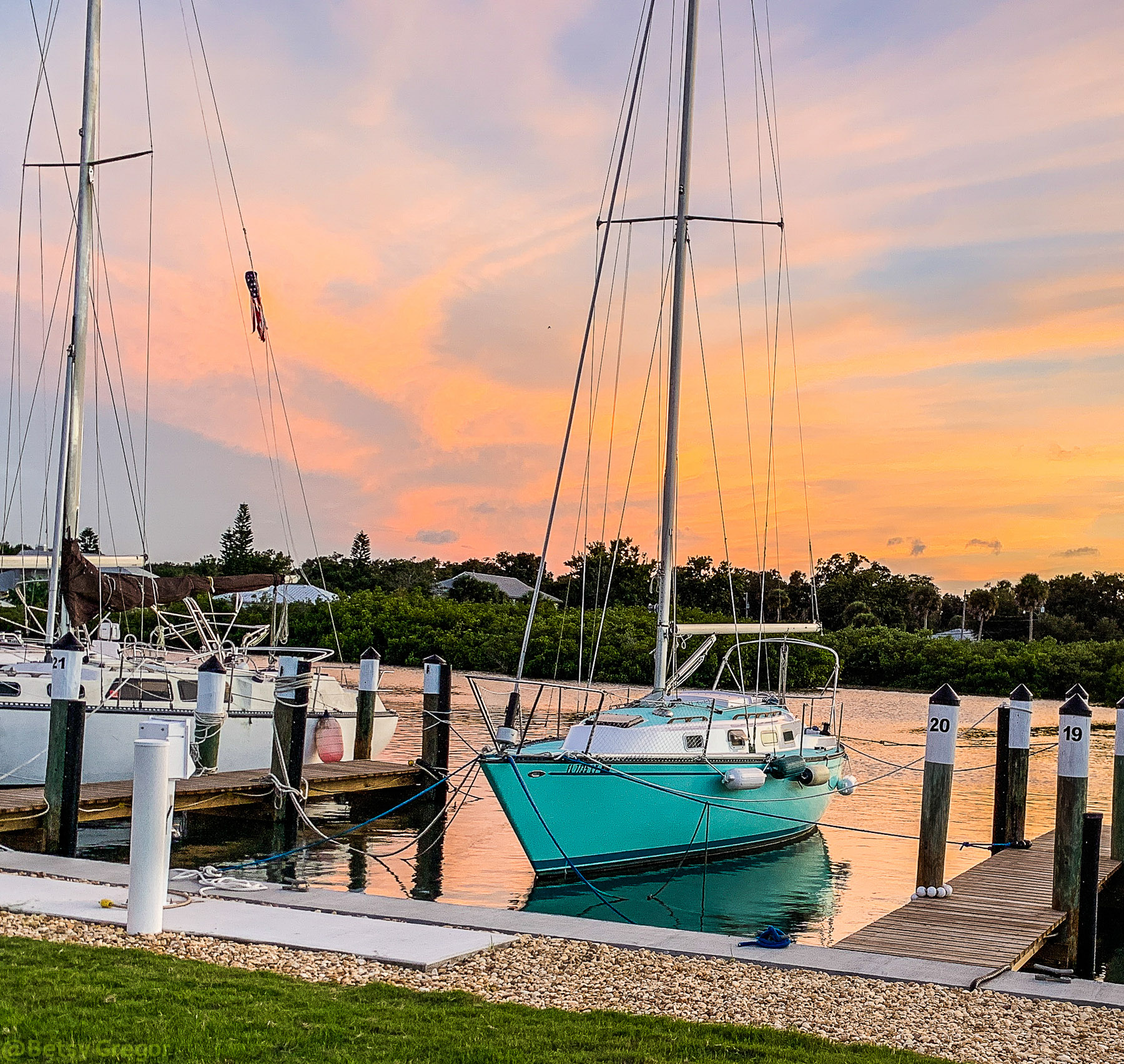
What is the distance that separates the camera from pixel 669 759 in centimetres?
1716

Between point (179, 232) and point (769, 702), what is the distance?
49.2 ft

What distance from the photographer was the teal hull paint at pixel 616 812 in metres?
16.3

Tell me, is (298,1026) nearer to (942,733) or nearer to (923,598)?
(942,733)

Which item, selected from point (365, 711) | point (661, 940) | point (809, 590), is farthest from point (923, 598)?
point (661, 940)

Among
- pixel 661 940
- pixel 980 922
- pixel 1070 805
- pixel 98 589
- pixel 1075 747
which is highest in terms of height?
pixel 98 589

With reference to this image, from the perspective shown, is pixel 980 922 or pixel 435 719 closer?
pixel 980 922

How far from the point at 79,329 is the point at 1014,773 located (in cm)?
1811

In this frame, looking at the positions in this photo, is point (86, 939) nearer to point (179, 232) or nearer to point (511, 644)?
point (179, 232)

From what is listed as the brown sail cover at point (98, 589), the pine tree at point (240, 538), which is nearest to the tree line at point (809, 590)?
the pine tree at point (240, 538)

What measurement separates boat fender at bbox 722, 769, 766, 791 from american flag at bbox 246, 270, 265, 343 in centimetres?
1379

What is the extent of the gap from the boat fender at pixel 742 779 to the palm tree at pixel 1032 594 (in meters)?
97.8

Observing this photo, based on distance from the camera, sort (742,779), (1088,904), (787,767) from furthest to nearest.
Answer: (787,767)
(742,779)
(1088,904)

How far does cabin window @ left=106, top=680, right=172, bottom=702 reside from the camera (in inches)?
878

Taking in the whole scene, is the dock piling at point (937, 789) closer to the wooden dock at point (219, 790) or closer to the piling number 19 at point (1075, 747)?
the piling number 19 at point (1075, 747)
